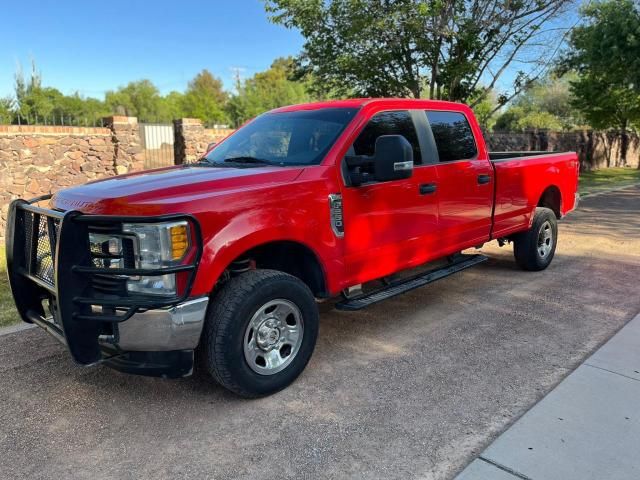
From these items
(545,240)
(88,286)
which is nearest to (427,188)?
(545,240)

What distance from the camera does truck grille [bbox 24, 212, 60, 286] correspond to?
3.56 meters

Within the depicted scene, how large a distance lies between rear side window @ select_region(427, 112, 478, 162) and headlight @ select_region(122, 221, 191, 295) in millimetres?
2853

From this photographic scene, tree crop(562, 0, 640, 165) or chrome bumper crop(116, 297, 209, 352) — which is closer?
chrome bumper crop(116, 297, 209, 352)

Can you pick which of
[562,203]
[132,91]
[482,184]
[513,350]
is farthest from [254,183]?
[132,91]

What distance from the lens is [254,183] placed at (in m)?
3.58

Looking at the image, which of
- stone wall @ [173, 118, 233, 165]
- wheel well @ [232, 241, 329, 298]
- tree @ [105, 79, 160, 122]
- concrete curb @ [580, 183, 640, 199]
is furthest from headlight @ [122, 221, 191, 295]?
tree @ [105, 79, 160, 122]

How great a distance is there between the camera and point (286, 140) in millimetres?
4523

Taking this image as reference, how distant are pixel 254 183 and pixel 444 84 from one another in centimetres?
1109

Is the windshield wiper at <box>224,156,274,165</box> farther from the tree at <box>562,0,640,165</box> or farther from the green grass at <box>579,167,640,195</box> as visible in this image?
the tree at <box>562,0,640,165</box>

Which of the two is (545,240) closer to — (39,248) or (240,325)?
(240,325)

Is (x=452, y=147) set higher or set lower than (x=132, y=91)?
lower

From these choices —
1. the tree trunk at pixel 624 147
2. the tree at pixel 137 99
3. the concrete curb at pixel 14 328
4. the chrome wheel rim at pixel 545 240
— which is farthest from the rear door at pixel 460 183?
the tree at pixel 137 99

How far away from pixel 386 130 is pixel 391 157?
28.1 inches

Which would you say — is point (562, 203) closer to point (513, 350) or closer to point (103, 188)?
point (513, 350)
